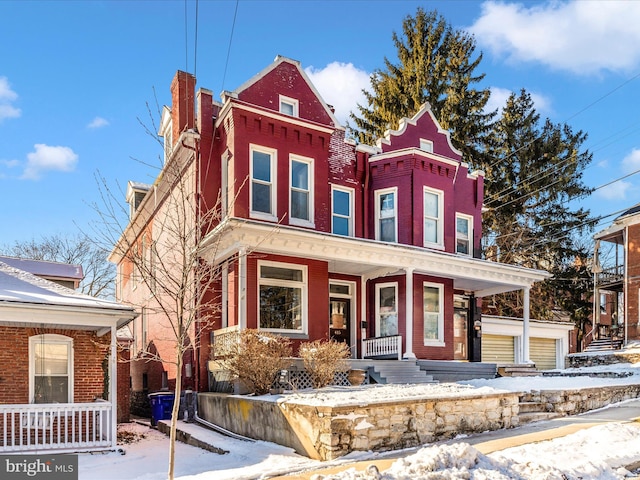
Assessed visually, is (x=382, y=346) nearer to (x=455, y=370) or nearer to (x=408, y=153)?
(x=455, y=370)

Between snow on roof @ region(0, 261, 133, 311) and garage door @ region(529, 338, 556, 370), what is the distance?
58.0 feet

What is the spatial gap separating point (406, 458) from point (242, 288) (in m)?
7.31

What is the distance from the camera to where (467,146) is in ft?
110

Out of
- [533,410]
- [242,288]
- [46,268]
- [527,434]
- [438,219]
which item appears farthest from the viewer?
[438,219]

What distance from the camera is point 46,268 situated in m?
17.9

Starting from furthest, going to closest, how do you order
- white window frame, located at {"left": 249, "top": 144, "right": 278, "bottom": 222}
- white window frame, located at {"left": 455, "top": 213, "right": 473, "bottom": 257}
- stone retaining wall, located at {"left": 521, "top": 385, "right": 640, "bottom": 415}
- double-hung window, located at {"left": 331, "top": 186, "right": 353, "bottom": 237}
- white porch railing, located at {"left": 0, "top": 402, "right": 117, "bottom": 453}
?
white window frame, located at {"left": 455, "top": 213, "right": 473, "bottom": 257}
double-hung window, located at {"left": 331, "top": 186, "right": 353, "bottom": 237}
white window frame, located at {"left": 249, "top": 144, "right": 278, "bottom": 222}
stone retaining wall, located at {"left": 521, "top": 385, "right": 640, "bottom": 415}
white porch railing, located at {"left": 0, "top": 402, "right": 117, "bottom": 453}

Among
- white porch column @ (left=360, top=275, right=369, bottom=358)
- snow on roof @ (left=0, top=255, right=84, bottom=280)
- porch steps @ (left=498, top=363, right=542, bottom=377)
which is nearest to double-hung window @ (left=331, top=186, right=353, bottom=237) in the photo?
white porch column @ (left=360, top=275, right=369, bottom=358)

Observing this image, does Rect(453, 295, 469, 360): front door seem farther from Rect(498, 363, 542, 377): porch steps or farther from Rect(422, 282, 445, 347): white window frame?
Rect(498, 363, 542, 377): porch steps

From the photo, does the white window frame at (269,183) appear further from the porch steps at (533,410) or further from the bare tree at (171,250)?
the porch steps at (533,410)

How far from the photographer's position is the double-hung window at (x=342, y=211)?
1761 cm

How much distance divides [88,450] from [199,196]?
6.92m

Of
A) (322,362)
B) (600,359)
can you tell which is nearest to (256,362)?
(322,362)

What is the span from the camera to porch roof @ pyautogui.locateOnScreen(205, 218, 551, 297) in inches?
531

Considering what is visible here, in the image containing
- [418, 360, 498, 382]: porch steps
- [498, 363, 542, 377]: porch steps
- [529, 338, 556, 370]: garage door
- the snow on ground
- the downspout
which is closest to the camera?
the snow on ground
